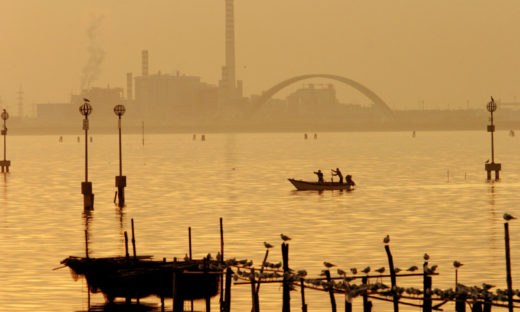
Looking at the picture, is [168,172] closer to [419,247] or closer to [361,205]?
[361,205]

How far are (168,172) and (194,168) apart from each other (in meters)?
13.5

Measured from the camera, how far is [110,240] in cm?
5722

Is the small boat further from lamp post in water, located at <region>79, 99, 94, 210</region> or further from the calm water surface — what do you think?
lamp post in water, located at <region>79, 99, 94, 210</region>

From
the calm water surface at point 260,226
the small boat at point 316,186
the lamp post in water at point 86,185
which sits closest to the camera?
the calm water surface at point 260,226

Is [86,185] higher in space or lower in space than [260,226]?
higher

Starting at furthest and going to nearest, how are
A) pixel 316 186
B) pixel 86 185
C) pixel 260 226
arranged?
pixel 316 186
pixel 86 185
pixel 260 226

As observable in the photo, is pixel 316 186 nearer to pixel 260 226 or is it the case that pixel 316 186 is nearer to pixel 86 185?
pixel 86 185

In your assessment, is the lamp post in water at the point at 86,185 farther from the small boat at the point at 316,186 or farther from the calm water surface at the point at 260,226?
the small boat at the point at 316,186

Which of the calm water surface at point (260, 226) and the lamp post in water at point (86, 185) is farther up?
the lamp post in water at point (86, 185)


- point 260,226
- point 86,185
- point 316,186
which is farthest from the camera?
point 316,186

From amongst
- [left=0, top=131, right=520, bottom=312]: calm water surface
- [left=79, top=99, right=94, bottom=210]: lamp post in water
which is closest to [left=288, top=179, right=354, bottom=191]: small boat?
[left=0, top=131, right=520, bottom=312]: calm water surface

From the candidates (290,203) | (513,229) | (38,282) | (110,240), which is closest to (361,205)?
(290,203)

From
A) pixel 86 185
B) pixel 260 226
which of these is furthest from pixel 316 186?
pixel 260 226

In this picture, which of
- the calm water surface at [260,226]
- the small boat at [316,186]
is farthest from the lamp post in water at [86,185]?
the small boat at [316,186]
